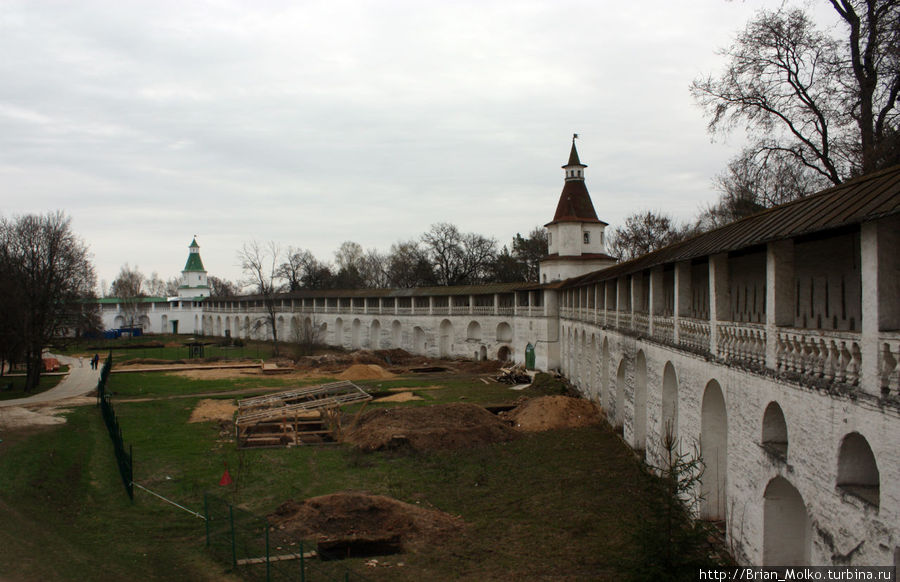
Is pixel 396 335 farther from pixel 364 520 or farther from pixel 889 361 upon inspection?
pixel 889 361

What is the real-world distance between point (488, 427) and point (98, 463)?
1146cm

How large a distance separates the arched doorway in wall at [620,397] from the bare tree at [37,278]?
2715 centimetres

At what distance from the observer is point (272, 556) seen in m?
11.2

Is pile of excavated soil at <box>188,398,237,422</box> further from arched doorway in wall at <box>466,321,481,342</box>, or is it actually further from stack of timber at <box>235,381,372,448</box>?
arched doorway in wall at <box>466,321,481,342</box>

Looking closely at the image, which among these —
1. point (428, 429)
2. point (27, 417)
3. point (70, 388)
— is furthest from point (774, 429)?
point (70, 388)

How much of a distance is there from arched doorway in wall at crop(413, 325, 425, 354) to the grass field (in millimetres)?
27313

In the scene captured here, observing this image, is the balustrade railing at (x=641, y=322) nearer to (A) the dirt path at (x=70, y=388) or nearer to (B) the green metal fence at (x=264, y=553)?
(B) the green metal fence at (x=264, y=553)

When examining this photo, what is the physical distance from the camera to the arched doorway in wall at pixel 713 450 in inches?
431

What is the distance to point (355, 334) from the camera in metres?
56.3

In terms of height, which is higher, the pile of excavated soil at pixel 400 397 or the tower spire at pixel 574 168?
the tower spire at pixel 574 168

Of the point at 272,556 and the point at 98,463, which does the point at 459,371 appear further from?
the point at 272,556

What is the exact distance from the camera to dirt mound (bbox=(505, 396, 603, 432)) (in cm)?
2155

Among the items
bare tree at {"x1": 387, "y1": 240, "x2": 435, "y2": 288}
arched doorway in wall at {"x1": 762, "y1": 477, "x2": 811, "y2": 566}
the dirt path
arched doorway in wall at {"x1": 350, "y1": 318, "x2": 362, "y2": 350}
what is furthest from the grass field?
bare tree at {"x1": 387, "y1": 240, "x2": 435, "y2": 288}

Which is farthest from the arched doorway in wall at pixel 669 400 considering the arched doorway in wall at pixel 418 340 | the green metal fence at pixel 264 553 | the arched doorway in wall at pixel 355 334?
the arched doorway in wall at pixel 355 334
